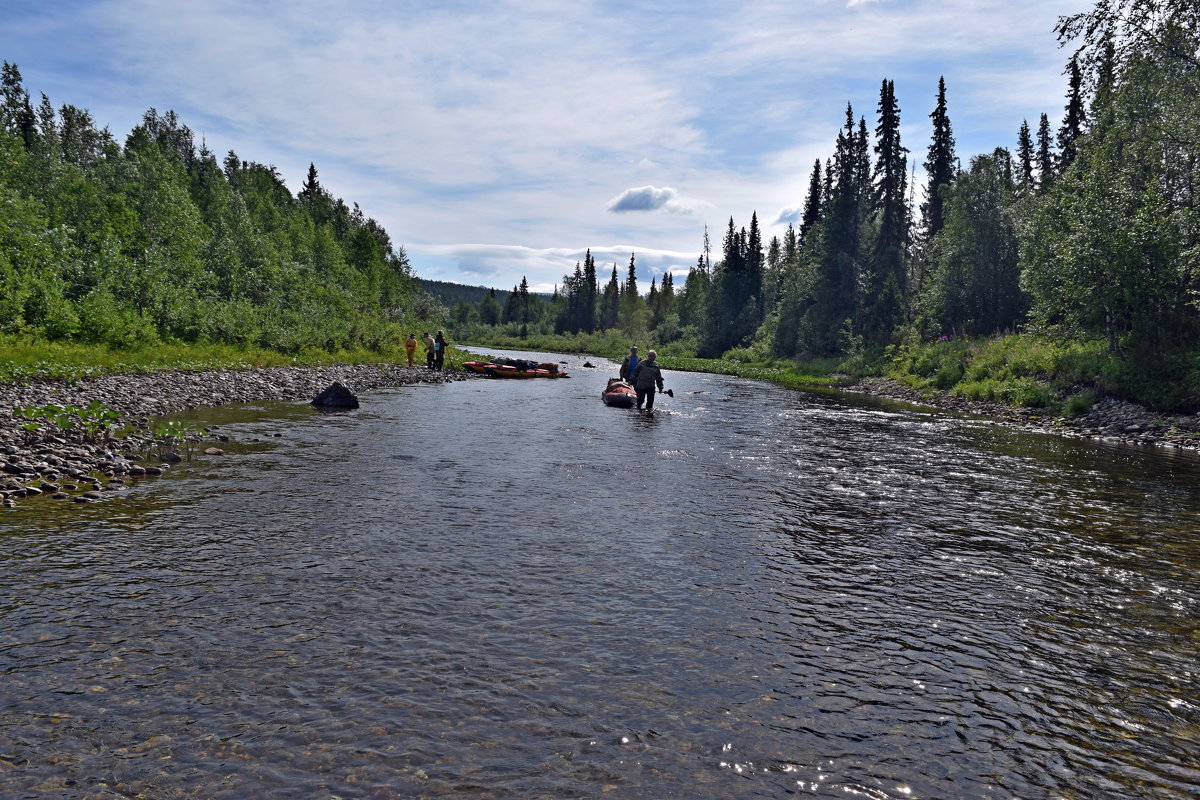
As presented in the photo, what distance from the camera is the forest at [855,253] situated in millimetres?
25391

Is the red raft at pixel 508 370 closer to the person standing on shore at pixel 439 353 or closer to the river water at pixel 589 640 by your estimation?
the person standing on shore at pixel 439 353

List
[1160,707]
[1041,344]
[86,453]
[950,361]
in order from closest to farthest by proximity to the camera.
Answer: [1160,707], [86,453], [1041,344], [950,361]

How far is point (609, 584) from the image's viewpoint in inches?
325

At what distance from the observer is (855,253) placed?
65125 millimetres

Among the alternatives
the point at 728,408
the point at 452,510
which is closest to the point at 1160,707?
the point at 452,510

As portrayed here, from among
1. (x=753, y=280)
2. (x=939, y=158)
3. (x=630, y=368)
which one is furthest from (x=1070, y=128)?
(x=630, y=368)

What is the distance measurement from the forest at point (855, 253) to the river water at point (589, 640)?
16579 mm

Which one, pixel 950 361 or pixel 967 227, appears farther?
pixel 967 227

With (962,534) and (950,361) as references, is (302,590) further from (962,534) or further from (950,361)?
(950,361)

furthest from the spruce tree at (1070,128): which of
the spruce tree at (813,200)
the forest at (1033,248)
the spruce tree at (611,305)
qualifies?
the spruce tree at (611,305)

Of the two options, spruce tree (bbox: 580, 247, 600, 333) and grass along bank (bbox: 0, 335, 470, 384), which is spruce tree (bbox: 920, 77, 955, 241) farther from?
spruce tree (bbox: 580, 247, 600, 333)


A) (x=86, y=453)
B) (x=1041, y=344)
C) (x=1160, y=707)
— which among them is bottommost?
(x=1160, y=707)

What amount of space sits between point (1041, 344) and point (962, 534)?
29611 millimetres

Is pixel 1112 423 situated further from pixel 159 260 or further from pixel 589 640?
pixel 159 260
